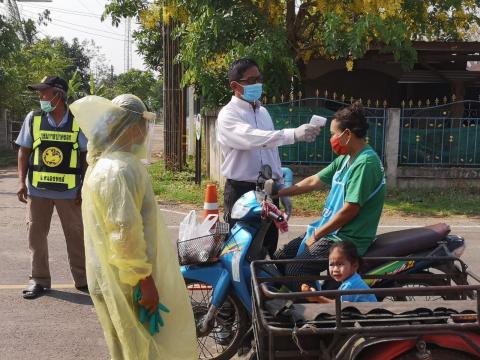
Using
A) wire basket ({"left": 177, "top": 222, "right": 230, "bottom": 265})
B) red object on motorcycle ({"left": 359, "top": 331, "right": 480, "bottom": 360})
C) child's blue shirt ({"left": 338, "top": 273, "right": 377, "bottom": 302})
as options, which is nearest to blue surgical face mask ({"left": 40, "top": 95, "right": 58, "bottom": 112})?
wire basket ({"left": 177, "top": 222, "right": 230, "bottom": 265})

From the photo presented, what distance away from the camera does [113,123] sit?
280 cm

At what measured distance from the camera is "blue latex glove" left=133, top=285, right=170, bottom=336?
2.79m

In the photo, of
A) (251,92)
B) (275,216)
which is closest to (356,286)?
(275,216)

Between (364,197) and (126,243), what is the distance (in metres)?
1.47

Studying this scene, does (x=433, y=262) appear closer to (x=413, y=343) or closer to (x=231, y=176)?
(x=413, y=343)

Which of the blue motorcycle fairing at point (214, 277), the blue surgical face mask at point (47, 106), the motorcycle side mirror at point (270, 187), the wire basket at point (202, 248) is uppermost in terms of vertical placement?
the blue surgical face mask at point (47, 106)

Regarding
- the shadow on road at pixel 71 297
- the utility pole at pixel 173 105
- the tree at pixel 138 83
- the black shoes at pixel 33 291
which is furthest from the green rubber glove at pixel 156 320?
the tree at pixel 138 83

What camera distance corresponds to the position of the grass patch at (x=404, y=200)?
9336mm

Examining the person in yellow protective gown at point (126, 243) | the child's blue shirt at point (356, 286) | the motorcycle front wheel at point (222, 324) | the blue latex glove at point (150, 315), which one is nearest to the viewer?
the person in yellow protective gown at point (126, 243)

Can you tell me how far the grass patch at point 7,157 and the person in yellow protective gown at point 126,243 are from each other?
15.8m

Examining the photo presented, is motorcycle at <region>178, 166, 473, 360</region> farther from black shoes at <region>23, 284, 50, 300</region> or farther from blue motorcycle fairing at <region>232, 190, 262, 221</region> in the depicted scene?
black shoes at <region>23, 284, 50, 300</region>

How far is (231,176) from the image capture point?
4.23 metres

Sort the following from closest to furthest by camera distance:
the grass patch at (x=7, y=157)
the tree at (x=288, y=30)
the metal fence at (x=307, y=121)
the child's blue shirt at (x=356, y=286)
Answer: the child's blue shirt at (x=356, y=286), the tree at (x=288, y=30), the metal fence at (x=307, y=121), the grass patch at (x=7, y=157)

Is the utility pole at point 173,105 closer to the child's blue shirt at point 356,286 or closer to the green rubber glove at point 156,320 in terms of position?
the child's blue shirt at point 356,286
